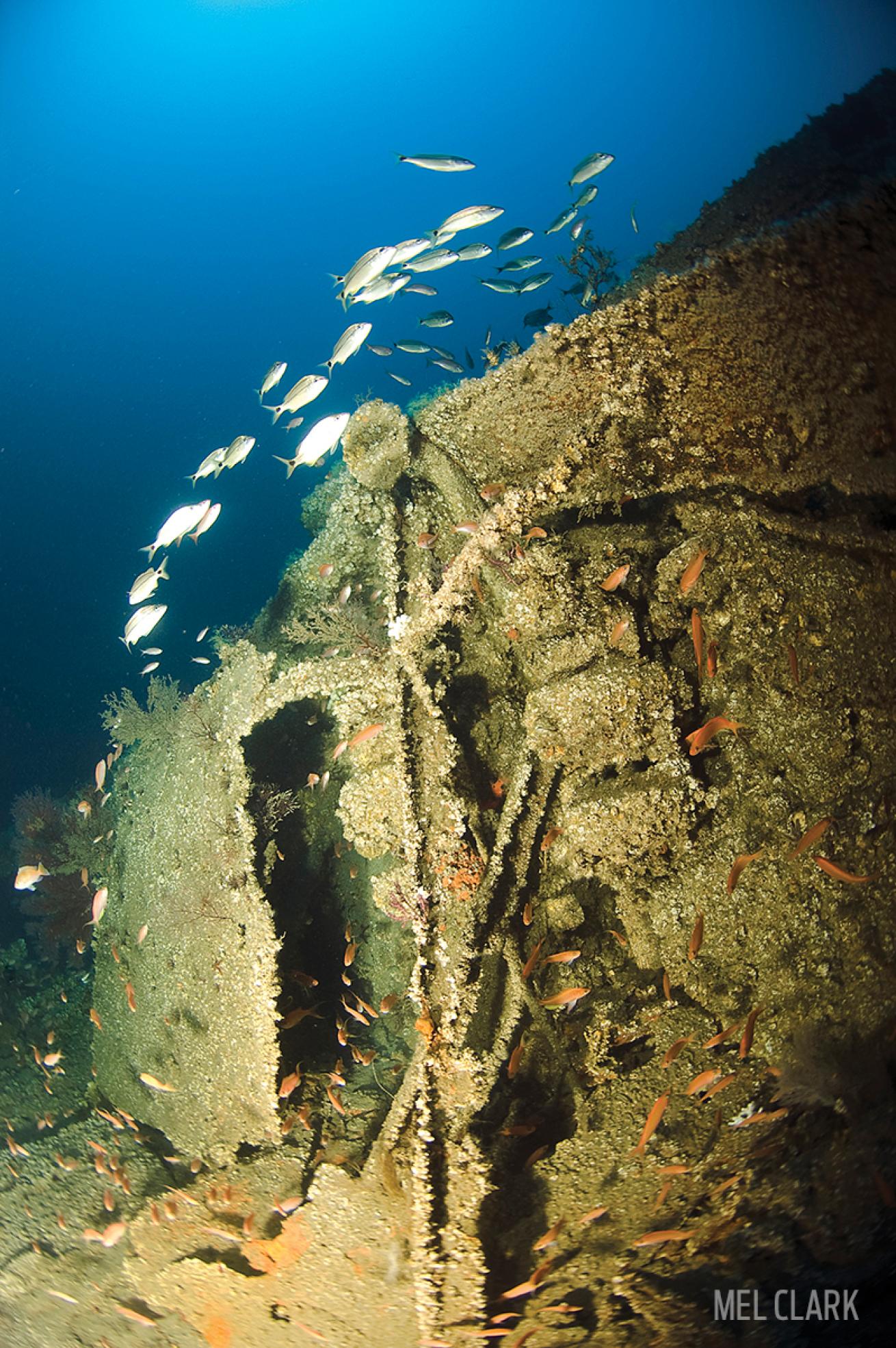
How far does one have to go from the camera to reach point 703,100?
405ft

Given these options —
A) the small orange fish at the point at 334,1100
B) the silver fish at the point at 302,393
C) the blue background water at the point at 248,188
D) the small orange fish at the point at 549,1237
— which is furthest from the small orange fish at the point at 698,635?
the blue background water at the point at 248,188

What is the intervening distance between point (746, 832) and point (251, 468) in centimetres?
7765

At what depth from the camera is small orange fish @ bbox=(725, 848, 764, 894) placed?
3543mm

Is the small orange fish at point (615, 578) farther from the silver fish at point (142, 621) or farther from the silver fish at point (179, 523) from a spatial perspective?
the silver fish at point (142, 621)

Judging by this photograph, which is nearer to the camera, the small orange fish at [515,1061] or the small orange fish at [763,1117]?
the small orange fish at [763,1117]

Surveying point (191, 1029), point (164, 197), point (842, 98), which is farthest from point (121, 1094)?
point (164, 197)

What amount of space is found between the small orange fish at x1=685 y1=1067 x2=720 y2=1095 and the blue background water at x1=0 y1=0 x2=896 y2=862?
4093 cm

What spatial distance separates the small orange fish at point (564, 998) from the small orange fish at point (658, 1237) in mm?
1216

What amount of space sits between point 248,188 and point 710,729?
443 feet

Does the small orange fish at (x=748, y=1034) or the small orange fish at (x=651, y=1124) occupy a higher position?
the small orange fish at (x=748, y=1034)

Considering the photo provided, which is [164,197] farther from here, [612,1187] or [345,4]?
[612,1187]

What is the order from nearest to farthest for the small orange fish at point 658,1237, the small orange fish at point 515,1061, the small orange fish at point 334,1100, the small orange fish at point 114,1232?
the small orange fish at point 658,1237 → the small orange fish at point 515,1061 → the small orange fish at point 114,1232 → the small orange fish at point 334,1100

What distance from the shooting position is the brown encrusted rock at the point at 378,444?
4.64 m

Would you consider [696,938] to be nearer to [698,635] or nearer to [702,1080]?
[702,1080]
